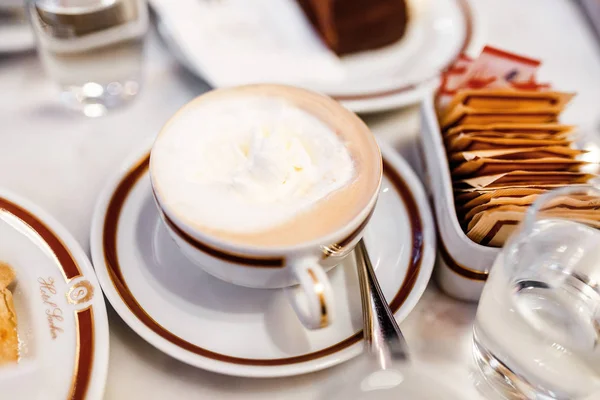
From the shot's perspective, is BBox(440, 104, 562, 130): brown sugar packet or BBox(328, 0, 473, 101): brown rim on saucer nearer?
BBox(440, 104, 562, 130): brown sugar packet

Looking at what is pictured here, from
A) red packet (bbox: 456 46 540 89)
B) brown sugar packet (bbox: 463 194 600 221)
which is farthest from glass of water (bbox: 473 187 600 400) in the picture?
red packet (bbox: 456 46 540 89)

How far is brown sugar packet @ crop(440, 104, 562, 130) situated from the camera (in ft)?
2.07

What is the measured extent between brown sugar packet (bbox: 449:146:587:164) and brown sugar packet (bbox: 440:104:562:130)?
50 millimetres

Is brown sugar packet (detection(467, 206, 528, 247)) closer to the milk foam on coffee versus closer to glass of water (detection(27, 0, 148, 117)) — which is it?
the milk foam on coffee

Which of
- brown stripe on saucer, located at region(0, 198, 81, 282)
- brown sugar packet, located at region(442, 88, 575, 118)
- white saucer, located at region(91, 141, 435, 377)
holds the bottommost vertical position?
white saucer, located at region(91, 141, 435, 377)

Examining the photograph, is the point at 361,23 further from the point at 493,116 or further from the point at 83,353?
the point at 83,353

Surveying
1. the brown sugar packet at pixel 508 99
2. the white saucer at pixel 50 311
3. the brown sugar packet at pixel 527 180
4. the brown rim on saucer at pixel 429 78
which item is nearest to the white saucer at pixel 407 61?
the brown rim on saucer at pixel 429 78

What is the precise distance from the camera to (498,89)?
2.18ft

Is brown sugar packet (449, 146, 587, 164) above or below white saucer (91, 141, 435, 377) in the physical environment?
above

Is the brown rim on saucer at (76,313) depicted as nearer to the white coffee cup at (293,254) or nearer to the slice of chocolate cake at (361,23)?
the white coffee cup at (293,254)

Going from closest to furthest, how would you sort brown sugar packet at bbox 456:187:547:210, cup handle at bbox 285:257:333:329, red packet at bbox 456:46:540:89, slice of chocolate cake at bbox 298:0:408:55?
cup handle at bbox 285:257:333:329, brown sugar packet at bbox 456:187:547:210, red packet at bbox 456:46:540:89, slice of chocolate cake at bbox 298:0:408:55

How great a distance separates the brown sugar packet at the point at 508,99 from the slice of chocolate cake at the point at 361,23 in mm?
270

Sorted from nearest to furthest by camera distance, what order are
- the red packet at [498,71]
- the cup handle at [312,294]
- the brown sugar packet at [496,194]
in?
the cup handle at [312,294]
the brown sugar packet at [496,194]
the red packet at [498,71]

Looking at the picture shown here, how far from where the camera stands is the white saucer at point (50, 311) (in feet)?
1.50
